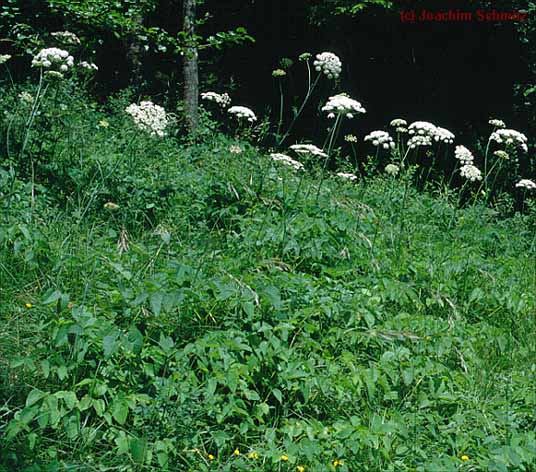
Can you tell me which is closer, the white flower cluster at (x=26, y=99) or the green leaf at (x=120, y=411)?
the green leaf at (x=120, y=411)

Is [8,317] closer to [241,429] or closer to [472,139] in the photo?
[241,429]

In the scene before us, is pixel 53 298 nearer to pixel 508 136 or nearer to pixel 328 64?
pixel 328 64

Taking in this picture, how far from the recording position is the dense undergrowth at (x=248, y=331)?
3.27m

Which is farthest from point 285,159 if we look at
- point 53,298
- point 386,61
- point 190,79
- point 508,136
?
point 386,61

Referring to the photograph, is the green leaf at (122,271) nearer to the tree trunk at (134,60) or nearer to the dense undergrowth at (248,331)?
the dense undergrowth at (248,331)

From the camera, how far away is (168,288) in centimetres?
365

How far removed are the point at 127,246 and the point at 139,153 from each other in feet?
6.44

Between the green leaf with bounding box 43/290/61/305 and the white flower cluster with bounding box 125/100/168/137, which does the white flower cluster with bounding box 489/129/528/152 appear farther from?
the green leaf with bounding box 43/290/61/305

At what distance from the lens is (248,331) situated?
3.91 meters

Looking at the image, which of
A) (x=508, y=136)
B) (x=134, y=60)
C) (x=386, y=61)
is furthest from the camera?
(x=134, y=60)

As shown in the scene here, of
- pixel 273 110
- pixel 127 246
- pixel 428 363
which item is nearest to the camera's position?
pixel 428 363

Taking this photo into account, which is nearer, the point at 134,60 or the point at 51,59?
the point at 51,59

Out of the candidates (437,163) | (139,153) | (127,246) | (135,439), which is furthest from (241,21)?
(135,439)

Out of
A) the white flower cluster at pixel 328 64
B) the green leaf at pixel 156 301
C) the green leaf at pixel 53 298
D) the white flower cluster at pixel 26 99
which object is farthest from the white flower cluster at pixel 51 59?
the green leaf at pixel 156 301
